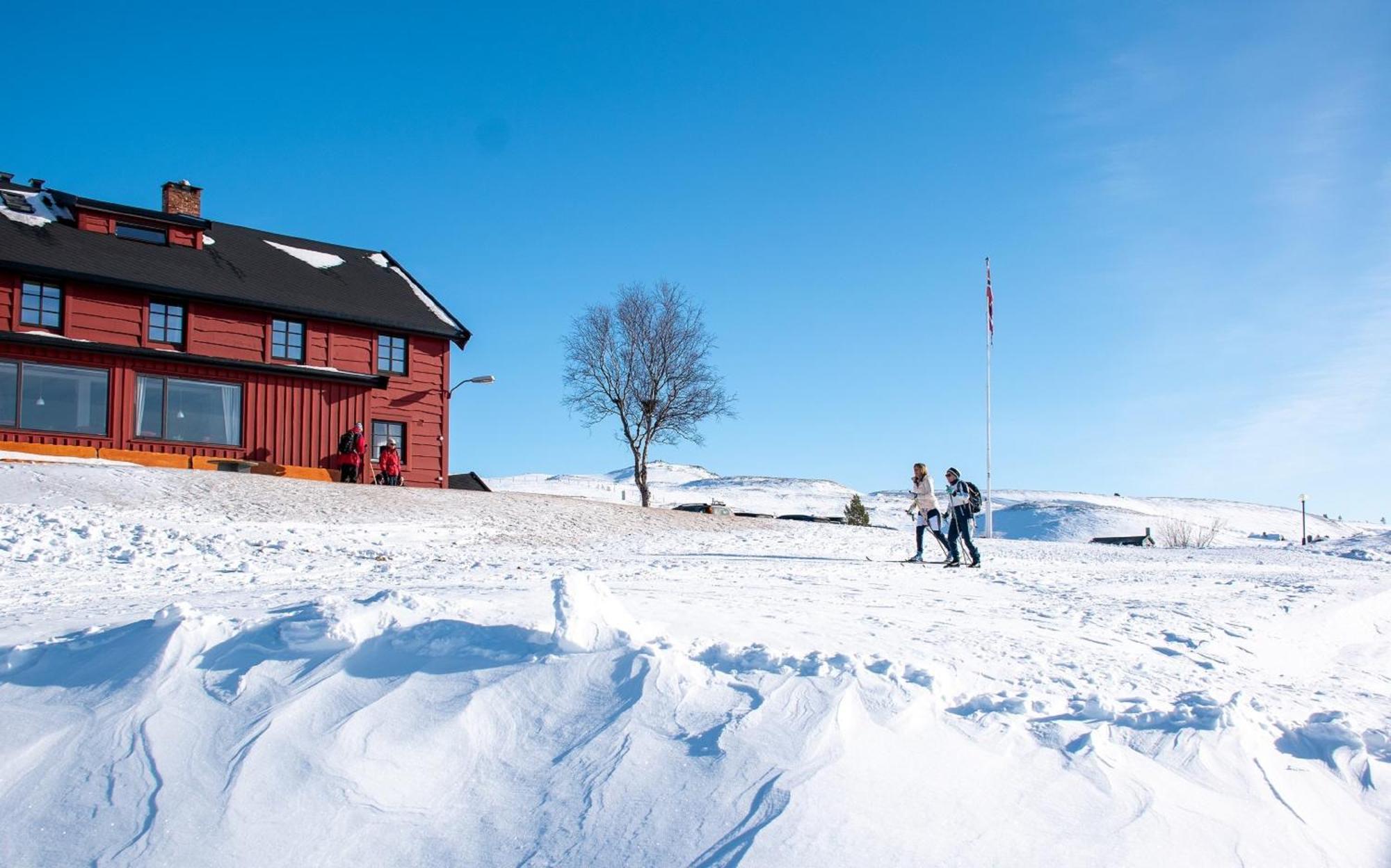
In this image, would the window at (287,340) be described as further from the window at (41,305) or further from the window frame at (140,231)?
the window at (41,305)

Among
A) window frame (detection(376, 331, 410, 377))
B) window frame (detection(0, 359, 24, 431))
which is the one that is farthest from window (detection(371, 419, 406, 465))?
window frame (detection(0, 359, 24, 431))

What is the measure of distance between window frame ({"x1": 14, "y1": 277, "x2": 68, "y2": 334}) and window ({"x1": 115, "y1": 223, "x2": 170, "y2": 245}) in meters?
2.95

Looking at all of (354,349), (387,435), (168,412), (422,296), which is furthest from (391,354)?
(168,412)

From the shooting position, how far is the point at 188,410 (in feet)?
78.3

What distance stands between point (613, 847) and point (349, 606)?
2.91 m

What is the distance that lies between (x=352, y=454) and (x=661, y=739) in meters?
21.2

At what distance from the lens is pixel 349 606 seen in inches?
244

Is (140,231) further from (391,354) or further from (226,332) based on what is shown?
(391,354)

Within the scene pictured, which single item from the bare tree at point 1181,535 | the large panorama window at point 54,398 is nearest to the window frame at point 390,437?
the large panorama window at point 54,398

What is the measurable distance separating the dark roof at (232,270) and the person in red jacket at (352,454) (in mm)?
3542

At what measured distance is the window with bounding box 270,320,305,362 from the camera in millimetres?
25500

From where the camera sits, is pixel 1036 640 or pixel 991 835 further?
pixel 1036 640

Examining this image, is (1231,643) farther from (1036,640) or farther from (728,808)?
(728,808)

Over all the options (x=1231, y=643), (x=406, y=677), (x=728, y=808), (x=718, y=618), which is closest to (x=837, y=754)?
(x=728, y=808)
